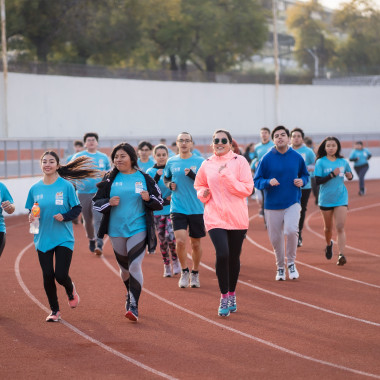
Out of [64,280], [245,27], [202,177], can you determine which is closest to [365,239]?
[202,177]

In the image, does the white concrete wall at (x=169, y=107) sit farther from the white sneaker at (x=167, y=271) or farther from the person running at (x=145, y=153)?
the white sneaker at (x=167, y=271)

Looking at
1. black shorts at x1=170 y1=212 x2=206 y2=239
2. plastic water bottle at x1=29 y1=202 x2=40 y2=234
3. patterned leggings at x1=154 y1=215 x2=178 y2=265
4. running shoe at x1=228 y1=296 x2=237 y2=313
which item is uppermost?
plastic water bottle at x1=29 y1=202 x2=40 y2=234

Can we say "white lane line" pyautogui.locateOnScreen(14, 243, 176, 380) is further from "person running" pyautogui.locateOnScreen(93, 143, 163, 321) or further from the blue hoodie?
the blue hoodie

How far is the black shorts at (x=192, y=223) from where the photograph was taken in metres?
11.1

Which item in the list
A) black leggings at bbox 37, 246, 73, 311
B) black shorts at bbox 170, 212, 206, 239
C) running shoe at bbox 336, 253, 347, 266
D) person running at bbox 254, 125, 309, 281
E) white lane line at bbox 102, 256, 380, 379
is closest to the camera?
white lane line at bbox 102, 256, 380, 379

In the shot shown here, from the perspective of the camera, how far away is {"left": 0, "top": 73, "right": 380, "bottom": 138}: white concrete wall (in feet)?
128

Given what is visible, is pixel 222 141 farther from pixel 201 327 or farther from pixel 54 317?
pixel 54 317

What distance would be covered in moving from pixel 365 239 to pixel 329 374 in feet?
36.2

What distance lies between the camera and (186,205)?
11.2 metres

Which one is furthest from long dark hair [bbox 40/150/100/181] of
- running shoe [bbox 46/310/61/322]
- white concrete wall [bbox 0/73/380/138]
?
white concrete wall [bbox 0/73/380/138]

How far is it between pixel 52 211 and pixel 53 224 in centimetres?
15

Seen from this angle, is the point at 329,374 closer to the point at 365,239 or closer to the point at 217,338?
the point at 217,338

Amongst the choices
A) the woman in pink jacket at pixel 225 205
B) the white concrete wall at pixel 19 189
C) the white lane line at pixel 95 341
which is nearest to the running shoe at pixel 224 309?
the woman in pink jacket at pixel 225 205

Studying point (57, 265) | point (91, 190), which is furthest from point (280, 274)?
point (91, 190)
